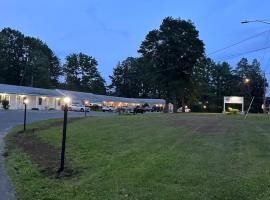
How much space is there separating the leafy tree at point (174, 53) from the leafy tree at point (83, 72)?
65.6m

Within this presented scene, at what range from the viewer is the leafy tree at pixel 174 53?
81.9m

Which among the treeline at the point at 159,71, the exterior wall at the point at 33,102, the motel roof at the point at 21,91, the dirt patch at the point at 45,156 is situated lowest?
the dirt patch at the point at 45,156

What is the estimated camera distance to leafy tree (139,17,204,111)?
8188 centimetres

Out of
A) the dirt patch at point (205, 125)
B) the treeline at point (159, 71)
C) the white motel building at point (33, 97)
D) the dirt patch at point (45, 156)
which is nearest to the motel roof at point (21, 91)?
the white motel building at point (33, 97)

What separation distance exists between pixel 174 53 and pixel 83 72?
71.6m

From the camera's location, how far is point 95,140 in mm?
20438

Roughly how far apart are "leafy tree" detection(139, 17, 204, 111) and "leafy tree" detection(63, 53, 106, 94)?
215 feet

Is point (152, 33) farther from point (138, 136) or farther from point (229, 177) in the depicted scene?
point (229, 177)

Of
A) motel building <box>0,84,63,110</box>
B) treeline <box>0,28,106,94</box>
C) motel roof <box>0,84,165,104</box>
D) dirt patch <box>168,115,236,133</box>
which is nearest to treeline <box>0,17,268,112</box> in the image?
treeline <box>0,28,106,94</box>

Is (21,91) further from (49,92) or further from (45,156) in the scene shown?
(45,156)

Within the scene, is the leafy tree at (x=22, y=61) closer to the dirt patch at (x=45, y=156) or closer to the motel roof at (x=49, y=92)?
the motel roof at (x=49, y=92)

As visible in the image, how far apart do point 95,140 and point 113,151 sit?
4.52m

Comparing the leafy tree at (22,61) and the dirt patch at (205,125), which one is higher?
the leafy tree at (22,61)

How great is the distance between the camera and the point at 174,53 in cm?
8181
